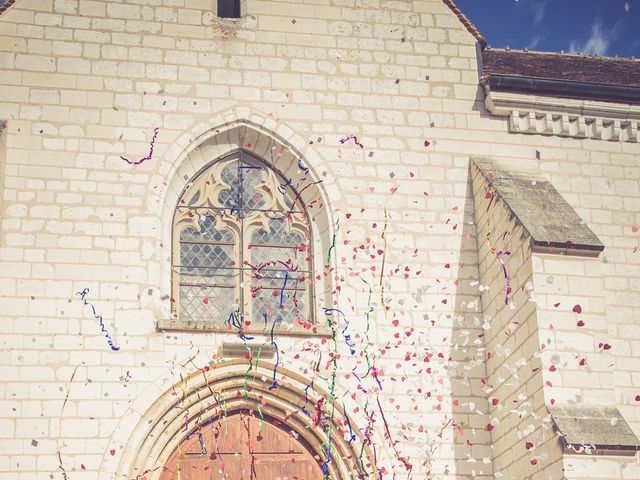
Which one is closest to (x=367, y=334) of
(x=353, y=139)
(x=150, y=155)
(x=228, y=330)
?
(x=228, y=330)

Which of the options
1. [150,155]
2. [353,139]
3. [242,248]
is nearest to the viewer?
[150,155]

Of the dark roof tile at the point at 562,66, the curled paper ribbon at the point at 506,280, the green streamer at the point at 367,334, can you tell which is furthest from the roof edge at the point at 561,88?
the green streamer at the point at 367,334

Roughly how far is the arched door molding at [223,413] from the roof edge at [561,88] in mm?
3417

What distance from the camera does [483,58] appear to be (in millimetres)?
12648

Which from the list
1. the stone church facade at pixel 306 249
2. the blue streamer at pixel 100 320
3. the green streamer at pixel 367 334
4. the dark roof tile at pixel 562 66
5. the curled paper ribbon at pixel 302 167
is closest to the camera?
the stone church facade at pixel 306 249

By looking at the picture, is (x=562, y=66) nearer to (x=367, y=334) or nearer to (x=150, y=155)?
(x=367, y=334)

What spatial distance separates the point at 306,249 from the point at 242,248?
59 centimetres

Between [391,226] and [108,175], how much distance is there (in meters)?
2.55

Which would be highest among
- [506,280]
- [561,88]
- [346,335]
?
[561,88]

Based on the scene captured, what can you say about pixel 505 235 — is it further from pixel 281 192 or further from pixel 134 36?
pixel 134 36

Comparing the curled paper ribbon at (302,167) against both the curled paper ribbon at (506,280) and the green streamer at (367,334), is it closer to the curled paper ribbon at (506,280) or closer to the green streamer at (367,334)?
the green streamer at (367,334)

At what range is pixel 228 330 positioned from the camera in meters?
10.7

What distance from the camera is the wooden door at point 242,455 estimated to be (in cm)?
1045

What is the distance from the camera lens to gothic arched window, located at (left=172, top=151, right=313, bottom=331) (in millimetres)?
Answer: 11125
